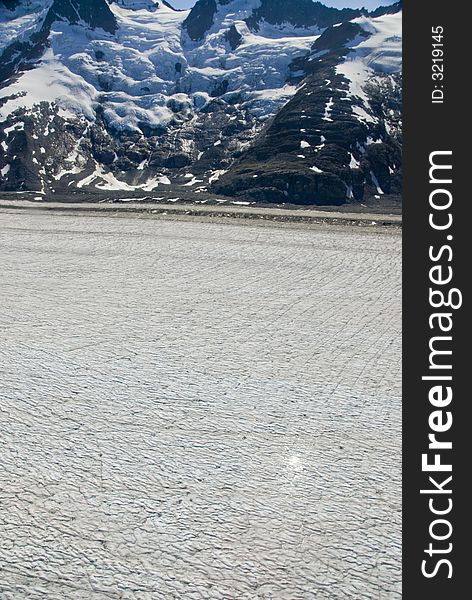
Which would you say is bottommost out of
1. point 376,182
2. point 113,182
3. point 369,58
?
point 376,182

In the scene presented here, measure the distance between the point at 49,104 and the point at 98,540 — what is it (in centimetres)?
17688

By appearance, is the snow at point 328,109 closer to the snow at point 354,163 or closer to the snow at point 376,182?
the snow at point 354,163

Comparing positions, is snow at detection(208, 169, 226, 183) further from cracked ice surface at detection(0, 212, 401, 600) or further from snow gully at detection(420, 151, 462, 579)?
snow gully at detection(420, 151, 462, 579)

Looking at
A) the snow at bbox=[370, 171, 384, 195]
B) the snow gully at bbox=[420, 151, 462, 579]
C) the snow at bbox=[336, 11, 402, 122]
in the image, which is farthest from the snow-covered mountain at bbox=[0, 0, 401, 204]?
the snow gully at bbox=[420, 151, 462, 579]

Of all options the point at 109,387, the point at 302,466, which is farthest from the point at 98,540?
the point at 109,387

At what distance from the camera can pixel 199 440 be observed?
28.0ft

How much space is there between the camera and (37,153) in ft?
A: 451

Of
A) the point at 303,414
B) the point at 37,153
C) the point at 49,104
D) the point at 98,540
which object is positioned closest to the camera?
the point at 98,540

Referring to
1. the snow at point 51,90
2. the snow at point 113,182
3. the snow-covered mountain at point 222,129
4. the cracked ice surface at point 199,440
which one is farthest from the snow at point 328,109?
the cracked ice surface at point 199,440

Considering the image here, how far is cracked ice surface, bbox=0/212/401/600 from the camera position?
246 inches

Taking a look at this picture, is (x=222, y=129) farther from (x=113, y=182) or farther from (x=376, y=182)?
(x=376, y=182)

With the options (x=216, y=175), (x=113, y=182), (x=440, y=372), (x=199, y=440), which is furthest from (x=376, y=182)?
(x=440, y=372)

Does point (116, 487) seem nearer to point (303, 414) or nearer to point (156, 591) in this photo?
point (156, 591)

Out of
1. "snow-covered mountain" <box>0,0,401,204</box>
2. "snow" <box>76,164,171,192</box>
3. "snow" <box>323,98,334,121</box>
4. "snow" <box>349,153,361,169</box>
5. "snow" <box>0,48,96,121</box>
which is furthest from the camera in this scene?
"snow" <box>0,48,96,121</box>
